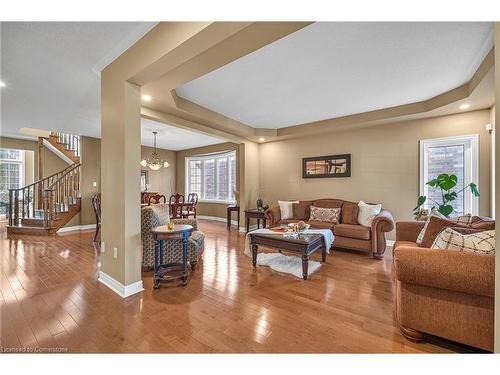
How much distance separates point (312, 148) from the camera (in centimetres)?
542

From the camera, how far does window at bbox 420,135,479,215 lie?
3.67 meters

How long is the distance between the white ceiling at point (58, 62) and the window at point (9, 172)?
141 inches

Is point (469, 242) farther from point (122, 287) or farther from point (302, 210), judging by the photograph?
point (302, 210)

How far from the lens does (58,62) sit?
8.34ft

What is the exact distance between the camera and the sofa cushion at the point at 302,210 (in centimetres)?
491

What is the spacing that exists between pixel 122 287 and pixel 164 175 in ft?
21.2

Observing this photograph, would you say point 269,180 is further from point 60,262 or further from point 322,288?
point 60,262

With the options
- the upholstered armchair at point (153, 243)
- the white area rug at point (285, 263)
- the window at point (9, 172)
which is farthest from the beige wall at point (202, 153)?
the window at point (9, 172)

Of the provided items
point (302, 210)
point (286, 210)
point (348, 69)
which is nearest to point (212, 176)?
point (286, 210)

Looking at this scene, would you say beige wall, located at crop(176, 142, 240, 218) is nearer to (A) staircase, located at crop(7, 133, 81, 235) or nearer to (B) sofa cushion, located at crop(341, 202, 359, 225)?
(A) staircase, located at crop(7, 133, 81, 235)

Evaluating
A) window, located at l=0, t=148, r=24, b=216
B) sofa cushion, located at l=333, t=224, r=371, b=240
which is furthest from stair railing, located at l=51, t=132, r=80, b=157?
sofa cushion, located at l=333, t=224, r=371, b=240

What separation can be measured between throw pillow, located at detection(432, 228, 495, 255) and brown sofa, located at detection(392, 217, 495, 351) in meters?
0.20

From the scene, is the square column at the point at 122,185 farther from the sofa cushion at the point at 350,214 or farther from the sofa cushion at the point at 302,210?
the sofa cushion at the point at 350,214
